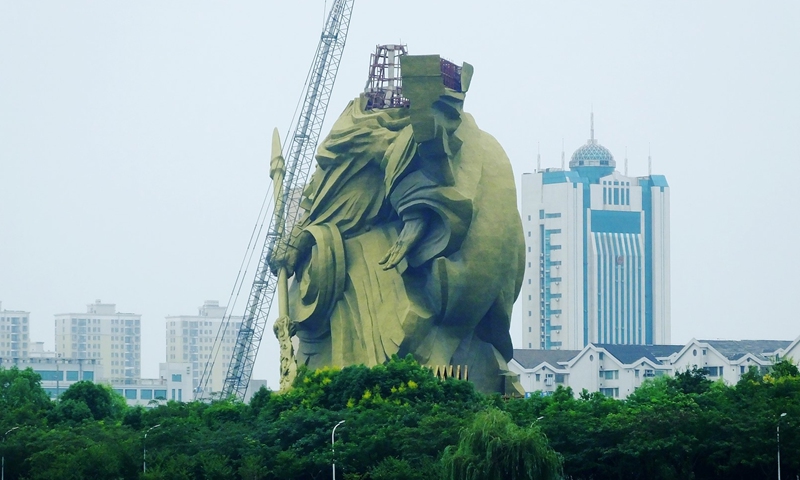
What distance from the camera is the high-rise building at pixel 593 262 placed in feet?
485

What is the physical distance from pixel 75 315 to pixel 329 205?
115m

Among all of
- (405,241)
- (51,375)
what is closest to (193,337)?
(51,375)

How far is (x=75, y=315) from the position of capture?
7180 inches

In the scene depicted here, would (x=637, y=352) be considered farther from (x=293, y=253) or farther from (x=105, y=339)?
(x=105, y=339)

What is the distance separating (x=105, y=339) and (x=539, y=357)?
6537 cm

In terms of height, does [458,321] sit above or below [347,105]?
below

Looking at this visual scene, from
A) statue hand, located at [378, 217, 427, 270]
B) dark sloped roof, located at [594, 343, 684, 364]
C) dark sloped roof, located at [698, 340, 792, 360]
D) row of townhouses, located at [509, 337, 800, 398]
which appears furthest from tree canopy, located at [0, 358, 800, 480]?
dark sloped roof, located at [594, 343, 684, 364]

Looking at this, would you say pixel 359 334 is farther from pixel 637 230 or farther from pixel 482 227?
pixel 637 230

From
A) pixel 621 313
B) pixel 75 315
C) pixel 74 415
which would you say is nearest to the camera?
pixel 74 415

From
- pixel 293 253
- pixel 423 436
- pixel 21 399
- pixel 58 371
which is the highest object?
pixel 293 253

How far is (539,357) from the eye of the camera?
12650cm

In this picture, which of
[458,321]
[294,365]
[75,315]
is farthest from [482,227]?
[75,315]

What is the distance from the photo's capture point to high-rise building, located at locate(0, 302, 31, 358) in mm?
176250

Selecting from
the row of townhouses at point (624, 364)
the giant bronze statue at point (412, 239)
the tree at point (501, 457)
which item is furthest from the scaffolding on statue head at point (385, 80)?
the row of townhouses at point (624, 364)
